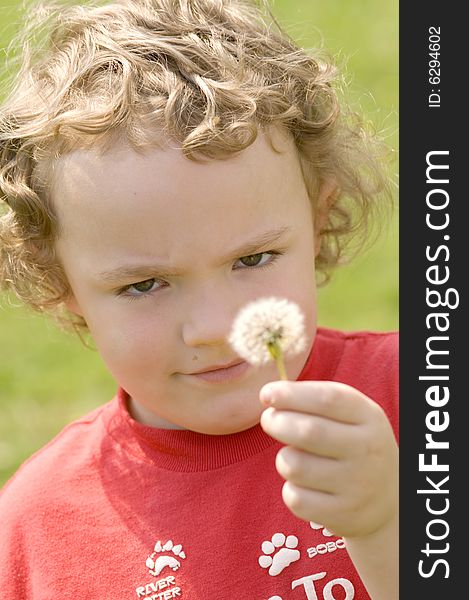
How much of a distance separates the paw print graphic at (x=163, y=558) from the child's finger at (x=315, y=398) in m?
0.74

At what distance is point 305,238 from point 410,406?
323 millimetres

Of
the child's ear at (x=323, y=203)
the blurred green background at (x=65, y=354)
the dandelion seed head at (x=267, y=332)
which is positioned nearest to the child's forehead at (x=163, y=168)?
the child's ear at (x=323, y=203)

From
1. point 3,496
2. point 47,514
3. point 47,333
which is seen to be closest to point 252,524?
point 47,514

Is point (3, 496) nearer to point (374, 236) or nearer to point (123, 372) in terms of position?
point (123, 372)

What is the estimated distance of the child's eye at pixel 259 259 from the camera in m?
1.83

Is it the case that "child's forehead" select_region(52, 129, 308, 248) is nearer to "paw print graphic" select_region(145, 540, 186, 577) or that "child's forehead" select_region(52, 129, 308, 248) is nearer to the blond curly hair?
the blond curly hair

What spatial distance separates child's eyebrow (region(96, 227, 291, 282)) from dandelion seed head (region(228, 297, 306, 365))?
34cm

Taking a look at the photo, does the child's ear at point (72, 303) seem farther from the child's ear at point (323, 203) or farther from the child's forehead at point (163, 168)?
the child's ear at point (323, 203)

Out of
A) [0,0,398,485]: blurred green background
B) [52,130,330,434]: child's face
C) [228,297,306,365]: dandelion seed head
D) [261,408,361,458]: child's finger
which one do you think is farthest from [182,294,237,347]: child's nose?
[0,0,398,485]: blurred green background

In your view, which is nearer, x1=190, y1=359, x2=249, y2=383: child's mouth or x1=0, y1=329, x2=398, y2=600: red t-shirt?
x1=190, y1=359, x2=249, y2=383: child's mouth

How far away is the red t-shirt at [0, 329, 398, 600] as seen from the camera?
1981mm

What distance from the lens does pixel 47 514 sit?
217 cm

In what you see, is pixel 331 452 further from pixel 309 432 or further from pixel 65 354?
pixel 65 354

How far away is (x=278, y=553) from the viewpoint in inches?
78.2
